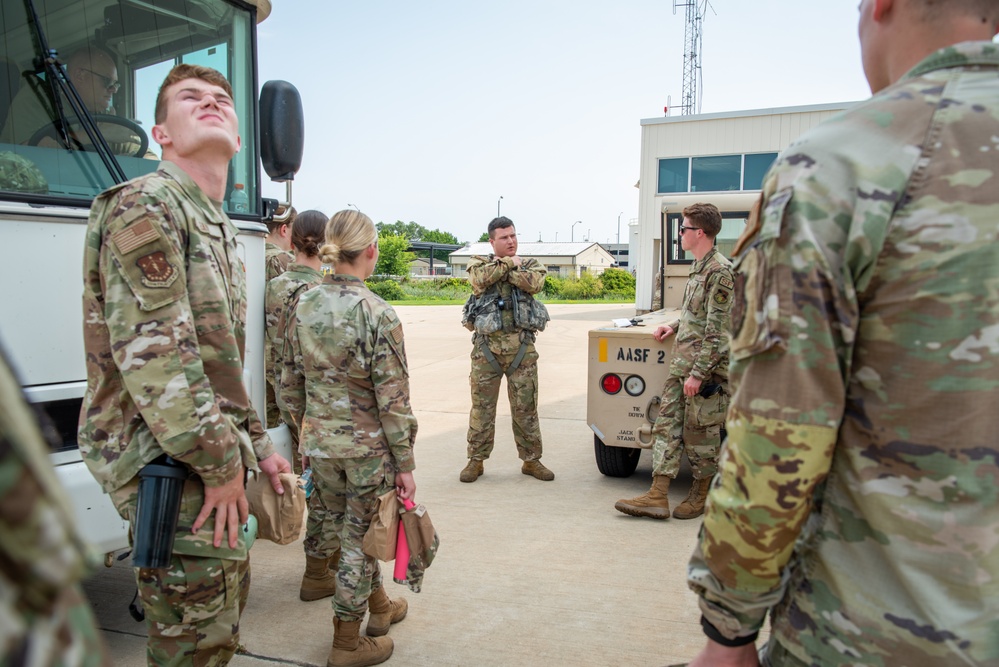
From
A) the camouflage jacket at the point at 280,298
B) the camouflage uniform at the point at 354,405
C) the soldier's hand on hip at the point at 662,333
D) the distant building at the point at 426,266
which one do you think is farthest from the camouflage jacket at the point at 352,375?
the distant building at the point at 426,266

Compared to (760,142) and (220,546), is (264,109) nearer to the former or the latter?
(220,546)

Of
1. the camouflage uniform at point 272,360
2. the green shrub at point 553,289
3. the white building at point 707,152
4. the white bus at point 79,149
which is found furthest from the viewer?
the green shrub at point 553,289

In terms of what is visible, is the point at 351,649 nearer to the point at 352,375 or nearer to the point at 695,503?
the point at 352,375

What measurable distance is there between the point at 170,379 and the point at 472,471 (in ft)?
12.3

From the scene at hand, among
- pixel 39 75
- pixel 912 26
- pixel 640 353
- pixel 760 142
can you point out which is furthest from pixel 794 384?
pixel 760 142

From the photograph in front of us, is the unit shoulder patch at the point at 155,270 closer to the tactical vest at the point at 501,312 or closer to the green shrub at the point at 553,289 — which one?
the tactical vest at the point at 501,312

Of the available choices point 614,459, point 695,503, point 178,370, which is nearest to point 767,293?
point 178,370

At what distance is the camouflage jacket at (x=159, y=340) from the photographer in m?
1.72

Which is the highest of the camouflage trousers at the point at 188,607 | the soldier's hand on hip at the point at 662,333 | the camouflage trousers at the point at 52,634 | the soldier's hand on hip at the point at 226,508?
the camouflage trousers at the point at 52,634

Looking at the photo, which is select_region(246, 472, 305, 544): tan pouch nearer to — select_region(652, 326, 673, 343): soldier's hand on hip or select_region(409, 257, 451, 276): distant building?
select_region(652, 326, 673, 343): soldier's hand on hip

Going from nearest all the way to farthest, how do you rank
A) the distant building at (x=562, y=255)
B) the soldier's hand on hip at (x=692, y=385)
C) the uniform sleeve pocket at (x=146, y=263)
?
1. the uniform sleeve pocket at (x=146, y=263)
2. the soldier's hand on hip at (x=692, y=385)
3. the distant building at (x=562, y=255)

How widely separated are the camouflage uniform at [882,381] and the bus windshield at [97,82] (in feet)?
8.30

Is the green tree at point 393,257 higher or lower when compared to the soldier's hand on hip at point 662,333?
higher

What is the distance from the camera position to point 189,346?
5.81 ft
